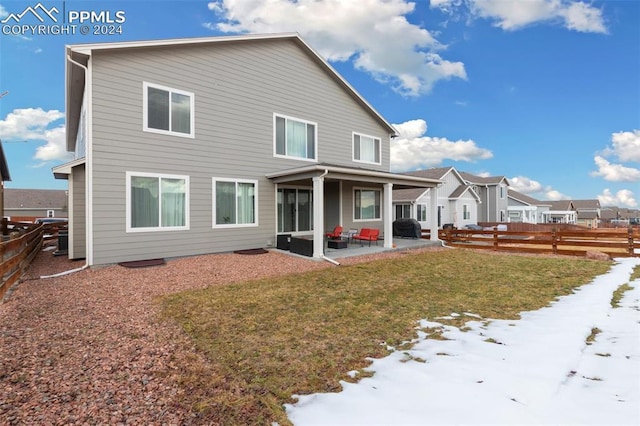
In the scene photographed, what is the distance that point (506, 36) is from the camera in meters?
12.9

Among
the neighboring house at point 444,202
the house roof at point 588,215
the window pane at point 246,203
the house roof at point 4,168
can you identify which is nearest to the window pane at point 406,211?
the neighboring house at point 444,202

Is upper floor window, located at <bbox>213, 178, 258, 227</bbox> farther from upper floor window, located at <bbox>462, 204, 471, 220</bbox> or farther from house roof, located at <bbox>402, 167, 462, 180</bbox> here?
upper floor window, located at <bbox>462, 204, 471, 220</bbox>

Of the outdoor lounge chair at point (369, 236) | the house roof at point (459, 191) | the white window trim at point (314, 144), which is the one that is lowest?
the outdoor lounge chair at point (369, 236)

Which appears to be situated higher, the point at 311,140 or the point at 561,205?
the point at 311,140

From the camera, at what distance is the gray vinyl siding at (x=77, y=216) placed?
31.8 feet

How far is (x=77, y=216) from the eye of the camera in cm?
981

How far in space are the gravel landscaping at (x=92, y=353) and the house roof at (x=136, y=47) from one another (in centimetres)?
610

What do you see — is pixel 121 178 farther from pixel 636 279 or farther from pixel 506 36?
pixel 506 36

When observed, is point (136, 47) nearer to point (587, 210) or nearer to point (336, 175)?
point (336, 175)

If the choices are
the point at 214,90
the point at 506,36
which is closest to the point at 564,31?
the point at 506,36

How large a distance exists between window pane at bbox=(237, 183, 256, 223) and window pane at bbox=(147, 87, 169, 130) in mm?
3232

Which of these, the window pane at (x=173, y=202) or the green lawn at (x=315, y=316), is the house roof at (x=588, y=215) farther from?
the window pane at (x=173, y=202)

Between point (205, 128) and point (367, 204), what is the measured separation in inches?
350

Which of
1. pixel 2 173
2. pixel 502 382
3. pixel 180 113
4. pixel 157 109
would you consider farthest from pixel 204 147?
pixel 2 173
